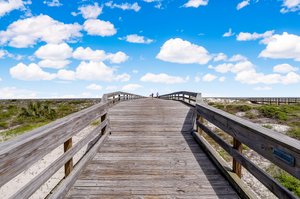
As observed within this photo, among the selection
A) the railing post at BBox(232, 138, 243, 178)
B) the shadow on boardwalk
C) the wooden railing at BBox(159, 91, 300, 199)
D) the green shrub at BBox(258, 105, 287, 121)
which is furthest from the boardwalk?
the green shrub at BBox(258, 105, 287, 121)

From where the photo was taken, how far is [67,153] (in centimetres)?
469

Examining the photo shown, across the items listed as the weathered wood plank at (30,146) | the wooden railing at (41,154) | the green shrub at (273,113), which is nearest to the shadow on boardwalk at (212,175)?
the wooden railing at (41,154)

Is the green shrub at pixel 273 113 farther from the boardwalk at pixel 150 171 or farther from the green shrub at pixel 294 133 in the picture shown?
the boardwalk at pixel 150 171

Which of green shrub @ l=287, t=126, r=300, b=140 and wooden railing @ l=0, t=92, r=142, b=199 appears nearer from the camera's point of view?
wooden railing @ l=0, t=92, r=142, b=199

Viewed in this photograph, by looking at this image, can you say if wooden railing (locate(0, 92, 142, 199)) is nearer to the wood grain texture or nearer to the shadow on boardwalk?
the shadow on boardwalk

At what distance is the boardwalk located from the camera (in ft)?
15.2

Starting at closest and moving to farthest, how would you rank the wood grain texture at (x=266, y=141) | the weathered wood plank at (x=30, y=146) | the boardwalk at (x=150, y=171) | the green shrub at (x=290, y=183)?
the weathered wood plank at (x=30, y=146) < the wood grain texture at (x=266, y=141) < the boardwalk at (x=150, y=171) < the green shrub at (x=290, y=183)

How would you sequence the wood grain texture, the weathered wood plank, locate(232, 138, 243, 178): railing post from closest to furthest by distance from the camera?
the weathered wood plank → the wood grain texture → locate(232, 138, 243, 178): railing post

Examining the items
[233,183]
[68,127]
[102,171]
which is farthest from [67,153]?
[233,183]

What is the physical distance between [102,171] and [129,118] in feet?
21.6

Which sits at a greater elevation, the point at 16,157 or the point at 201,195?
the point at 16,157

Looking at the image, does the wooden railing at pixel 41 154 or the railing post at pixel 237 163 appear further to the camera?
the railing post at pixel 237 163

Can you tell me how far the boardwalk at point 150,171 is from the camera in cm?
462

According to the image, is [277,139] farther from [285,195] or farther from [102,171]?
[102,171]
